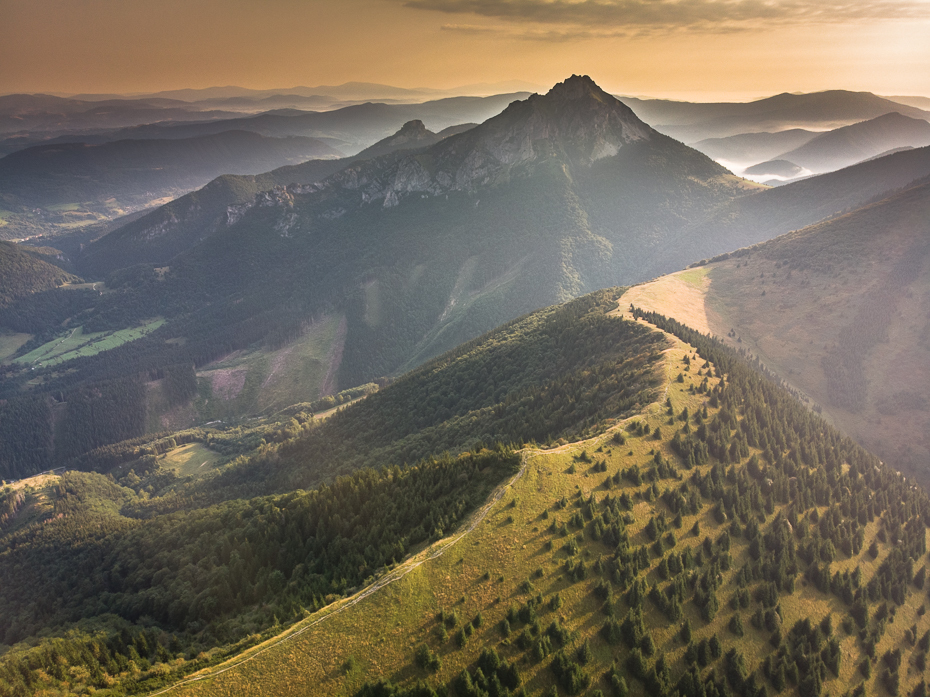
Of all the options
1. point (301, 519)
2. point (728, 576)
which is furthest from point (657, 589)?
point (301, 519)

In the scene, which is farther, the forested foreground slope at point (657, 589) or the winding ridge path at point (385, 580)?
the forested foreground slope at point (657, 589)

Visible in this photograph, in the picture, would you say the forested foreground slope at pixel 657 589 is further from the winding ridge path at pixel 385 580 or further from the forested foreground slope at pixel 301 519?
the forested foreground slope at pixel 301 519

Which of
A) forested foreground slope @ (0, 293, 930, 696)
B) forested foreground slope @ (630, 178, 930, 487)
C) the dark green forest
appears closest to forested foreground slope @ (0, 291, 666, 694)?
forested foreground slope @ (0, 293, 930, 696)

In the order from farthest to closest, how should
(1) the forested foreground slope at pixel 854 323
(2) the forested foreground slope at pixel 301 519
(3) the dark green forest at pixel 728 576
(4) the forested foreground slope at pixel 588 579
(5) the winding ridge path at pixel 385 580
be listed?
(1) the forested foreground slope at pixel 854 323 → (2) the forested foreground slope at pixel 301 519 → (3) the dark green forest at pixel 728 576 → (4) the forested foreground slope at pixel 588 579 → (5) the winding ridge path at pixel 385 580

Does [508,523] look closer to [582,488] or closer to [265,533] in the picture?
[582,488]

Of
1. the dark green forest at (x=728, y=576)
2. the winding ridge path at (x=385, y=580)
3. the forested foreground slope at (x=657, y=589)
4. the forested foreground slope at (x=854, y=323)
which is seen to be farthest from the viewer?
the forested foreground slope at (x=854, y=323)

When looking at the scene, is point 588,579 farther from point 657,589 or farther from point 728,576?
point 728,576

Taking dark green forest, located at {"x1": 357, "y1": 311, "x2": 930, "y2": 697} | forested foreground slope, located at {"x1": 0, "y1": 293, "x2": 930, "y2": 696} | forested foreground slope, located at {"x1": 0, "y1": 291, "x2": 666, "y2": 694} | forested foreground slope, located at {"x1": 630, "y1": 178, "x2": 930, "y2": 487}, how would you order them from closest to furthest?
forested foreground slope, located at {"x1": 0, "y1": 293, "x2": 930, "y2": 696}
dark green forest, located at {"x1": 357, "y1": 311, "x2": 930, "y2": 697}
forested foreground slope, located at {"x1": 0, "y1": 291, "x2": 666, "y2": 694}
forested foreground slope, located at {"x1": 630, "y1": 178, "x2": 930, "y2": 487}

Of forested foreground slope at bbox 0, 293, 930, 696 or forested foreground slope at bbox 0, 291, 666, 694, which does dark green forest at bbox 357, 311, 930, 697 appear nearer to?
forested foreground slope at bbox 0, 293, 930, 696

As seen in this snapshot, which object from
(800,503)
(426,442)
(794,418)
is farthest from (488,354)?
(800,503)

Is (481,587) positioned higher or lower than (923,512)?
higher

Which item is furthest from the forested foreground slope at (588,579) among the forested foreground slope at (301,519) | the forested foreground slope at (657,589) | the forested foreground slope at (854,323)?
the forested foreground slope at (854,323)
